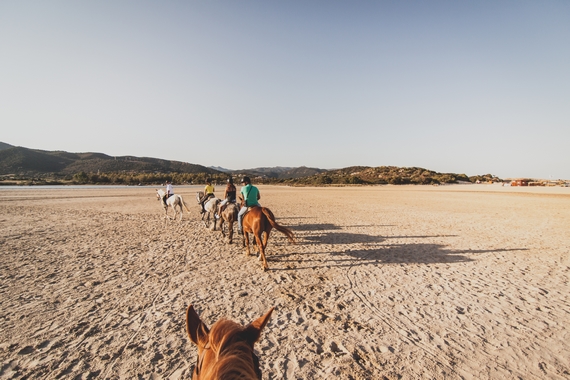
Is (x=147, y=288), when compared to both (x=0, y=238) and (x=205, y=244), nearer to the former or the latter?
(x=205, y=244)

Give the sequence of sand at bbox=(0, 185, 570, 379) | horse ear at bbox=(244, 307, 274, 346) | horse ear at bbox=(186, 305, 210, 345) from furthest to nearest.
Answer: sand at bbox=(0, 185, 570, 379)
horse ear at bbox=(186, 305, 210, 345)
horse ear at bbox=(244, 307, 274, 346)

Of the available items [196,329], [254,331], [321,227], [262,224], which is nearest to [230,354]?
[254,331]

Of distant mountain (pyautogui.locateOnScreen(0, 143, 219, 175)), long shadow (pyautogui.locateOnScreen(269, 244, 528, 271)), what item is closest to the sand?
long shadow (pyautogui.locateOnScreen(269, 244, 528, 271))

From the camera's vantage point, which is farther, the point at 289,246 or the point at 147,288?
the point at 289,246

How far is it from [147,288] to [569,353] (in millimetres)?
7979

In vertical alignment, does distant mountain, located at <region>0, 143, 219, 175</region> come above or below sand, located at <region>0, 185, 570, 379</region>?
above

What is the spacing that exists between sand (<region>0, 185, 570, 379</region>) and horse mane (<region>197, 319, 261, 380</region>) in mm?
2348

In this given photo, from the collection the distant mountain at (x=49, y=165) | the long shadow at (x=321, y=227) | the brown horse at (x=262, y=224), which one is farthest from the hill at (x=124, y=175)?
the brown horse at (x=262, y=224)

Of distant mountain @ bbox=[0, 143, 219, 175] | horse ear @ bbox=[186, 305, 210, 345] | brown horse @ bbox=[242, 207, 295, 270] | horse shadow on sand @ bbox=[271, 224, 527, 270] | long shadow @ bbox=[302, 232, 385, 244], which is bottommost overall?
long shadow @ bbox=[302, 232, 385, 244]

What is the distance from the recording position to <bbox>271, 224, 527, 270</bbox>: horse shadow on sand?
785cm

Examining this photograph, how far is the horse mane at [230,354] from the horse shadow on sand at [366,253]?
597 centimetres

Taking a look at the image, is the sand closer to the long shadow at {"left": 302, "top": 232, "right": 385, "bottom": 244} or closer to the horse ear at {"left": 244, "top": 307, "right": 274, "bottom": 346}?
the long shadow at {"left": 302, "top": 232, "right": 385, "bottom": 244}

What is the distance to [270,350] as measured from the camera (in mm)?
3697

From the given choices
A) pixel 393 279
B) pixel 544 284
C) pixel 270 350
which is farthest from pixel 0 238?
pixel 544 284
